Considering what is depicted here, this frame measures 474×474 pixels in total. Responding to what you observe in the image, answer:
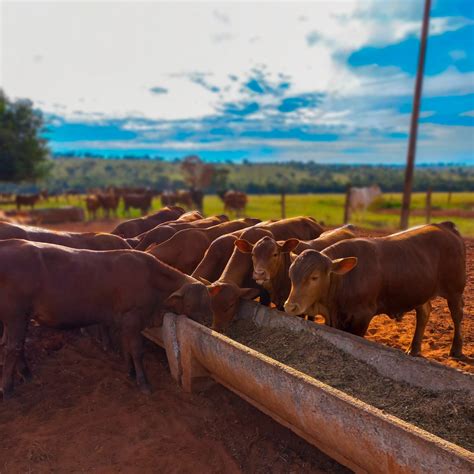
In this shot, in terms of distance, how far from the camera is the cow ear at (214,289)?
5.77m

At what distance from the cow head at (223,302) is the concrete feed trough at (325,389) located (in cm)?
26

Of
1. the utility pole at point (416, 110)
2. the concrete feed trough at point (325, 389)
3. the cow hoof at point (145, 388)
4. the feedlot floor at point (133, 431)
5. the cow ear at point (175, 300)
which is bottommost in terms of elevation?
the feedlot floor at point (133, 431)

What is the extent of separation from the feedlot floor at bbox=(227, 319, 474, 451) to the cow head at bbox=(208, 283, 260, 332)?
0.28 m

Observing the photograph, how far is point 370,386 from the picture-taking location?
13.9ft

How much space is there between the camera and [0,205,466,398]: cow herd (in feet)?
16.7

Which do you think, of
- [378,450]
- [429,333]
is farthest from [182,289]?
[429,333]

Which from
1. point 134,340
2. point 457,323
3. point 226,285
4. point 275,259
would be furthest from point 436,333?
point 134,340

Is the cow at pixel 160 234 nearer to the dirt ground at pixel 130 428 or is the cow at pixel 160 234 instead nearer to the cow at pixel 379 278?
the dirt ground at pixel 130 428

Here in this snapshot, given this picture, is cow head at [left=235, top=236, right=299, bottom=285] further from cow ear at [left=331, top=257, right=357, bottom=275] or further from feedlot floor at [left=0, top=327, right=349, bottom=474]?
feedlot floor at [left=0, top=327, right=349, bottom=474]

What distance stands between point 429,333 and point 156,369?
408 centimetres

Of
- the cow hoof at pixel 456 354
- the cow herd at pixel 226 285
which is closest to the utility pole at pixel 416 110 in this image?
the cow herd at pixel 226 285

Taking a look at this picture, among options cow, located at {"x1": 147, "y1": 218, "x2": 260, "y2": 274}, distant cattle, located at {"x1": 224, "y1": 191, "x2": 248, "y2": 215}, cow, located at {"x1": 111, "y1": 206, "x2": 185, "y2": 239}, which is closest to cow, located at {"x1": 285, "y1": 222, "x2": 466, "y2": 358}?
cow, located at {"x1": 147, "y1": 218, "x2": 260, "y2": 274}

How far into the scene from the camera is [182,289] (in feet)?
17.9

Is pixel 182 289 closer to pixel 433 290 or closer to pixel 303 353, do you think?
pixel 303 353
